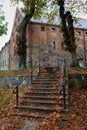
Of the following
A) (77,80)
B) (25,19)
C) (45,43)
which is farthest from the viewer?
(45,43)

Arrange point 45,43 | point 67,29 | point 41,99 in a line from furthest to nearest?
point 45,43 → point 67,29 → point 41,99

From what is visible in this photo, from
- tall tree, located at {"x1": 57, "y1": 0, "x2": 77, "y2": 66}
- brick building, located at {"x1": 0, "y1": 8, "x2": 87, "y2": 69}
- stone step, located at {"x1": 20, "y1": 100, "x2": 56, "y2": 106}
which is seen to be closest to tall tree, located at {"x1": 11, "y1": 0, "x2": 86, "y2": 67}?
tall tree, located at {"x1": 57, "y1": 0, "x2": 77, "y2": 66}

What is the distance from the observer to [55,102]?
9.38 metres

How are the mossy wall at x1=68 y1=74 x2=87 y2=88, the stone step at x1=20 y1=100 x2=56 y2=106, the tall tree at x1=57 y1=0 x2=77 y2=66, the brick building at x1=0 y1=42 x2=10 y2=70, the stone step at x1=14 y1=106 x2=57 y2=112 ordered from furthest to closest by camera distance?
the brick building at x1=0 y1=42 x2=10 y2=70
the tall tree at x1=57 y1=0 x2=77 y2=66
the mossy wall at x1=68 y1=74 x2=87 y2=88
the stone step at x1=20 y1=100 x2=56 y2=106
the stone step at x1=14 y1=106 x2=57 y2=112

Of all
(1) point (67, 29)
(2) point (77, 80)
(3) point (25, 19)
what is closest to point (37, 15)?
(3) point (25, 19)

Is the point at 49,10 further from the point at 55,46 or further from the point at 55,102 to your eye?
the point at 55,102

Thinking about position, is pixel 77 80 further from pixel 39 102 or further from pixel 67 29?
pixel 67 29

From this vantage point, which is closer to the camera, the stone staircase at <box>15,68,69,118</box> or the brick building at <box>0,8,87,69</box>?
the stone staircase at <box>15,68,69,118</box>

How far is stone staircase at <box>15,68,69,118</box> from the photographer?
894cm

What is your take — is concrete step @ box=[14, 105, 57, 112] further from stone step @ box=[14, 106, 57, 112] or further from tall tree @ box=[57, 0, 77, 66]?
tall tree @ box=[57, 0, 77, 66]

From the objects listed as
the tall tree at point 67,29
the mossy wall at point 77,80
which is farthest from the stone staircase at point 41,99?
the tall tree at point 67,29

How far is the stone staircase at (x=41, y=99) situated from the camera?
352 inches

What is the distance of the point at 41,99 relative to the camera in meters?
10.0

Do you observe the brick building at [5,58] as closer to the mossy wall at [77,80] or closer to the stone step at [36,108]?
the mossy wall at [77,80]
